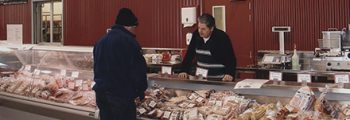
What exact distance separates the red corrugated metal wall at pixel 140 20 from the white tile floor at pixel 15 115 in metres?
3.48

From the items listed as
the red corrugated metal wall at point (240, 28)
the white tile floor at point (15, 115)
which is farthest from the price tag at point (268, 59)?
the white tile floor at point (15, 115)

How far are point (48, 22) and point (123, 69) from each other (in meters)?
7.61

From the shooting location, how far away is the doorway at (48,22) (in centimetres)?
950

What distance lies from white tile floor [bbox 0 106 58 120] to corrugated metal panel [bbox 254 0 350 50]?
3624mm

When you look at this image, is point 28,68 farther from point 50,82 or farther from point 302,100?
point 302,100

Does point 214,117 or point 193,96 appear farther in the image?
point 193,96

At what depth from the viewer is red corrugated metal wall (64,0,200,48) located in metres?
7.13

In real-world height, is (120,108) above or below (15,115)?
above

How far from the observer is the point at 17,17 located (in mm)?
10586

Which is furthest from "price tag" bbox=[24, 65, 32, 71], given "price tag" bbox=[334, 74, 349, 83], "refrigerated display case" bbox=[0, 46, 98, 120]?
"price tag" bbox=[334, 74, 349, 83]

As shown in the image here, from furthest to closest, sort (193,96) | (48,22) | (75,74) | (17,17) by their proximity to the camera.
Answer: (17,17), (48,22), (75,74), (193,96)

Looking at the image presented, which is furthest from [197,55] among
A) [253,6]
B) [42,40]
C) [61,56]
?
[42,40]

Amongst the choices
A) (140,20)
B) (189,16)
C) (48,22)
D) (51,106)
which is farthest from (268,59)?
(48,22)

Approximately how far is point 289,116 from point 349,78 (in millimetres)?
589
